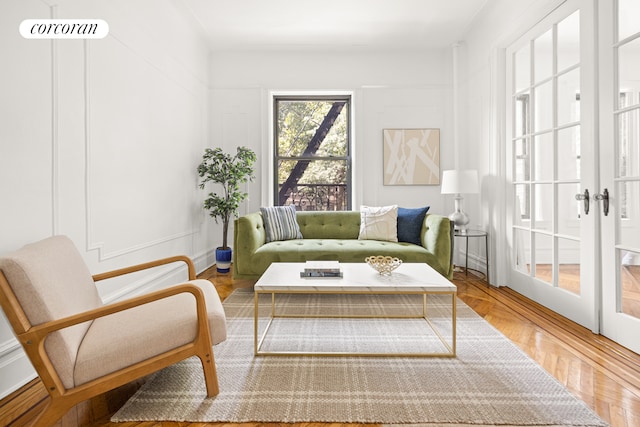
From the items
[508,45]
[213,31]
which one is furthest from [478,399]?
[213,31]

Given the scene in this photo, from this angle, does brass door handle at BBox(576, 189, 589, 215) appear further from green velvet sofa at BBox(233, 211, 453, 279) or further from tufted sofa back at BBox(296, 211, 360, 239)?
tufted sofa back at BBox(296, 211, 360, 239)

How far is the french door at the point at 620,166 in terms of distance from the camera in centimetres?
201

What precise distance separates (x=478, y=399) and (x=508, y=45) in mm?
3196

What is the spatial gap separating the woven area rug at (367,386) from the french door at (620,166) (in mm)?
690

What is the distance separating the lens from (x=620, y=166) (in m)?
2.11

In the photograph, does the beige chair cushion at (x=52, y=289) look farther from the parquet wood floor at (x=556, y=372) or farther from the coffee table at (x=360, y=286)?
the coffee table at (x=360, y=286)

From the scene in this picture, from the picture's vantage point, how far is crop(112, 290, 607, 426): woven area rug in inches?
56.3

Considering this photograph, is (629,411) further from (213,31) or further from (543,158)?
(213,31)

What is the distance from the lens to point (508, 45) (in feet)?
11.0

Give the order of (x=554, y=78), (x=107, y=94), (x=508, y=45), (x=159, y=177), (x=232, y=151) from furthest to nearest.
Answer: (x=232, y=151) < (x=508, y=45) < (x=159, y=177) < (x=554, y=78) < (x=107, y=94)

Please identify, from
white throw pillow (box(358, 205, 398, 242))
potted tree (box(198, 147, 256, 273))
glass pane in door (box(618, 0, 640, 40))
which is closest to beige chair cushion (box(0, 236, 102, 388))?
potted tree (box(198, 147, 256, 273))

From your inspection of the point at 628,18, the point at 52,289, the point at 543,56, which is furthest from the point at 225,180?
the point at 628,18

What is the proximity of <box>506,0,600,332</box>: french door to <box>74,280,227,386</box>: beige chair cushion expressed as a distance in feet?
7.83

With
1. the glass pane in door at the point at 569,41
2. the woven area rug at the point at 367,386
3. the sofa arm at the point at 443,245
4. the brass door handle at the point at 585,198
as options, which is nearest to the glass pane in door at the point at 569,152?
the brass door handle at the point at 585,198
